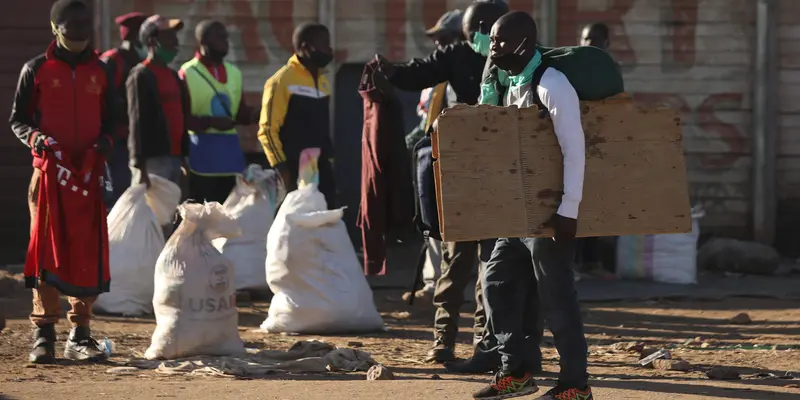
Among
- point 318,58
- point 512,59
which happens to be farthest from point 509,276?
point 318,58

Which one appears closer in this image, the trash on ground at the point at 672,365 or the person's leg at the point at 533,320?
the person's leg at the point at 533,320

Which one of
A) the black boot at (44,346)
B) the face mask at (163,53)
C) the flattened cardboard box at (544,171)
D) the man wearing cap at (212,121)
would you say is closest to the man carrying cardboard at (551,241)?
the flattened cardboard box at (544,171)

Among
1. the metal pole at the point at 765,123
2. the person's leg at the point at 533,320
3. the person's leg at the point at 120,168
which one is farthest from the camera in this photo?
the metal pole at the point at 765,123

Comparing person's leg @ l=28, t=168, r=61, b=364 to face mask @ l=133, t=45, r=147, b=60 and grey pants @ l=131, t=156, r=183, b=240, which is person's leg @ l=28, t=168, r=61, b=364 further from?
face mask @ l=133, t=45, r=147, b=60

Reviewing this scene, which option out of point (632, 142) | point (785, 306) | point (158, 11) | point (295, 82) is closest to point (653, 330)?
point (785, 306)

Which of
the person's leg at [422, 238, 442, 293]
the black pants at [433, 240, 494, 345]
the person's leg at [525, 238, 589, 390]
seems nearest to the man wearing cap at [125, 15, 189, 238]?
the person's leg at [422, 238, 442, 293]

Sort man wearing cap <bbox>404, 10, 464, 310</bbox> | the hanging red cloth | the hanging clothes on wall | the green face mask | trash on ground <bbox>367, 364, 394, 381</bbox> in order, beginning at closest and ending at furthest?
trash on ground <bbox>367, 364, 394, 381</bbox> → the green face mask → the hanging red cloth → the hanging clothes on wall → man wearing cap <bbox>404, 10, 464, 310</bbox>

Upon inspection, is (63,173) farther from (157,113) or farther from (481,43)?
(157,113)

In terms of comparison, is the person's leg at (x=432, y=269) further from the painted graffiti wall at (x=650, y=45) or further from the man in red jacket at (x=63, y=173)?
the man in red jacket at (x=63, y=173)

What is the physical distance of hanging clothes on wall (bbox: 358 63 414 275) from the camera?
7805 mm

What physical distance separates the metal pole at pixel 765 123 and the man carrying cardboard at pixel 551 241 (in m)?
7.40

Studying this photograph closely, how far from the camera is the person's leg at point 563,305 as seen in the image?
Answer: 592 centimetres

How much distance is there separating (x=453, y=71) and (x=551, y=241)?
5.65 feet

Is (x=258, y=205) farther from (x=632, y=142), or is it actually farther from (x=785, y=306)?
(x=632, y=142)
